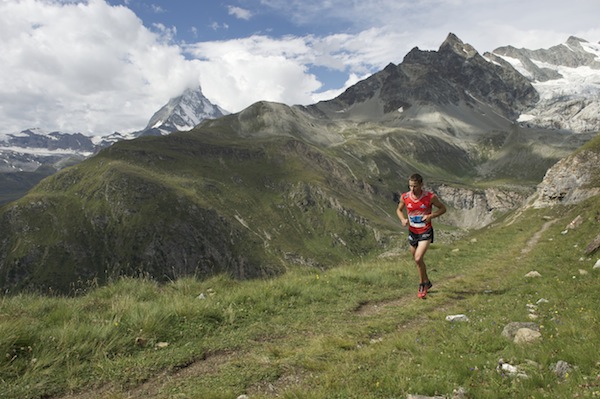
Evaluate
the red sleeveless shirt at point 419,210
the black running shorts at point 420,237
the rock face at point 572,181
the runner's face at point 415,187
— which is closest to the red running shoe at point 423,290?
the black running shorts at point 420,237

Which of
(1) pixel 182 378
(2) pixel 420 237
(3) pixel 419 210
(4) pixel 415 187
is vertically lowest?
(1) pixel 182 378

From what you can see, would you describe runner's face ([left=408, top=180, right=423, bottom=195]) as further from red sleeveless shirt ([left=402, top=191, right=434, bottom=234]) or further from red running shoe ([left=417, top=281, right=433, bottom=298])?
red running shoe ([left=417, top=281, right=433, bottom=298])

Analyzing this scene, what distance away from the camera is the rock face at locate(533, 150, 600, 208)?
44153 millimetres

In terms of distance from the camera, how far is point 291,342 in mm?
9359

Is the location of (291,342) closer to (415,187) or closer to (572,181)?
(415,187)

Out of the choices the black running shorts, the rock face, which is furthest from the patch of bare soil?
the rock face

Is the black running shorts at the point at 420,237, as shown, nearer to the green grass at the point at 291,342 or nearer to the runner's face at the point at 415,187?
the runner's face at the point at 415,187

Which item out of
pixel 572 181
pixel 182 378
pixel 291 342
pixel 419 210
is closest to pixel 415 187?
pixel 419 210

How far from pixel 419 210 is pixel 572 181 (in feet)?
150

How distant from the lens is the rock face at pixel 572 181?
44.2m

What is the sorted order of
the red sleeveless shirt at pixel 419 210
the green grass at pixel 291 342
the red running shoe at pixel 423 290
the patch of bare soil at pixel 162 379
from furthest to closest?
1. the red sleeveless shirt at pixel 419 210
2. the red running shoe at pixel 423 290
3. the patch of bare soil at pixel 162 379
4. the green grass at pixel 291 342

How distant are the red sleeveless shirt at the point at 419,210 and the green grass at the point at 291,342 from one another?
2579mm

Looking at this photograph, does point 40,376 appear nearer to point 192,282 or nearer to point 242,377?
point 242,377

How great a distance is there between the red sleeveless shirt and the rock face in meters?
37.4
